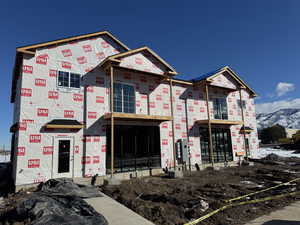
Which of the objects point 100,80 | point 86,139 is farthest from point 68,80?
point 86,139

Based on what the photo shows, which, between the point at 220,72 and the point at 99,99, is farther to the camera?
the point at 220,72

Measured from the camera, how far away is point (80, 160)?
9.80m

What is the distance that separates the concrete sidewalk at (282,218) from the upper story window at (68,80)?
10056mm

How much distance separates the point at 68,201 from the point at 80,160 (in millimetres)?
5124

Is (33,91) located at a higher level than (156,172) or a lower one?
higher

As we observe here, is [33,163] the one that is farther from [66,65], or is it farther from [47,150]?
[66,65]

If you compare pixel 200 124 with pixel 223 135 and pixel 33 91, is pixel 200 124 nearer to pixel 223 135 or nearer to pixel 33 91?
pixel 223 135

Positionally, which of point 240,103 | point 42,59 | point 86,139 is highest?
point 42,59

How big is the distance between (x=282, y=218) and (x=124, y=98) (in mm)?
9720

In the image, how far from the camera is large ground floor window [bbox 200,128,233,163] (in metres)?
15.0

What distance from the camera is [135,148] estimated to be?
477 inches

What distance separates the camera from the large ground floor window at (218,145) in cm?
1497

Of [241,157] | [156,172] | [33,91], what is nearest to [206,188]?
[156,172]

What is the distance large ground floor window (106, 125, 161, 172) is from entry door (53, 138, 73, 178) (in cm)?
210
